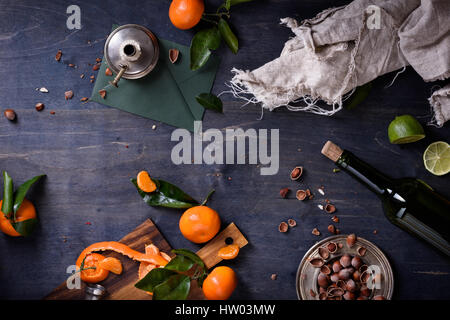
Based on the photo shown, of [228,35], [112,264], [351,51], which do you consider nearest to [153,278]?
[112,264]

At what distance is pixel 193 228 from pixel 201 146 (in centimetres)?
28

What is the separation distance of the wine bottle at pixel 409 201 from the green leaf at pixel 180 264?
56 centimetres

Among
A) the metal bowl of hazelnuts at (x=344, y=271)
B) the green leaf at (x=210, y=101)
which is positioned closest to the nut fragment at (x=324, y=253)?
the metal bowl of hazelnuts at (x=344, y=271)

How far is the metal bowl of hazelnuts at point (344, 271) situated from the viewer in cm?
118

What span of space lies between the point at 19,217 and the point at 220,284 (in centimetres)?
71

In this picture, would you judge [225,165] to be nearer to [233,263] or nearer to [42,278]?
[233,263]

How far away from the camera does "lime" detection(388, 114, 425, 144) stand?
114 centimetres

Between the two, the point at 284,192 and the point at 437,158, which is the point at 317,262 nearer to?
the point at 284,192

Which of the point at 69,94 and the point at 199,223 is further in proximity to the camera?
the point at 69,94

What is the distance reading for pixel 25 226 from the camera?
1235 mm

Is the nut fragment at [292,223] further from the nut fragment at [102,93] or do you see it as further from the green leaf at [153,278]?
the nut fragment at [102,93]

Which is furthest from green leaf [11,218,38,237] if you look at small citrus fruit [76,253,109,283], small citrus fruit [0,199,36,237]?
small citrus fruit [76,253,109,283]

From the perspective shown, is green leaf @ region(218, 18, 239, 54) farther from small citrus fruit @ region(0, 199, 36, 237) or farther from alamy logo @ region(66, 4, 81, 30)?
small citrus fruit @ region(0, 199, 36, 237)

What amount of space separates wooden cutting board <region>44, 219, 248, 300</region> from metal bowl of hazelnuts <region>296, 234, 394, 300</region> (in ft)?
0.77
